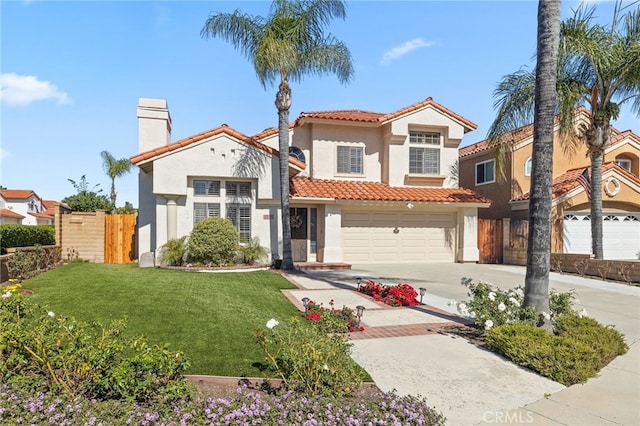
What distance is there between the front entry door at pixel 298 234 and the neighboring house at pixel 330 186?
0.05 meters

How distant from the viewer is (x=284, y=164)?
47.7 ft

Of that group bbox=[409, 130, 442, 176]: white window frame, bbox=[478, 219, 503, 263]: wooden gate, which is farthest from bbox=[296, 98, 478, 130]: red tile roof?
bbox=[478, 219, 503, 263]: wooden gate

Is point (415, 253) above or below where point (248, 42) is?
below

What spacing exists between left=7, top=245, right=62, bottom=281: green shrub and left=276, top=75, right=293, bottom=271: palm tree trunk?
778cm

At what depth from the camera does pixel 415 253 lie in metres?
19.1

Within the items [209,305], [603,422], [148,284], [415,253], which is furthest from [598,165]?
[148,284]

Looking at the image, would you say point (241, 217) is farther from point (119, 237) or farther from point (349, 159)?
point (349, 159)

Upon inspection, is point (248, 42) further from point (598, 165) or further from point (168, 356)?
point (598, 165)

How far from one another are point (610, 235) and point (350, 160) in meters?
13.8

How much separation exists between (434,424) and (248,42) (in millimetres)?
13824

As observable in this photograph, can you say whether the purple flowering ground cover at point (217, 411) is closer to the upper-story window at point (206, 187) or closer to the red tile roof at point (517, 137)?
the upper-story window at point (206, 187)

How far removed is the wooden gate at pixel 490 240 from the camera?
1966 cm

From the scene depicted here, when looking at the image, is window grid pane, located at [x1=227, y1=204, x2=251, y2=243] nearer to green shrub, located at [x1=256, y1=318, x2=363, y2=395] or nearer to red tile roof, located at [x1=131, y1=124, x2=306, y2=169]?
red tile roof, located at [x1=131, y1=124, x2=306, y2=169]

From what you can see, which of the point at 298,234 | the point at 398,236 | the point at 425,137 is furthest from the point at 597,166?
the point at 298,234
